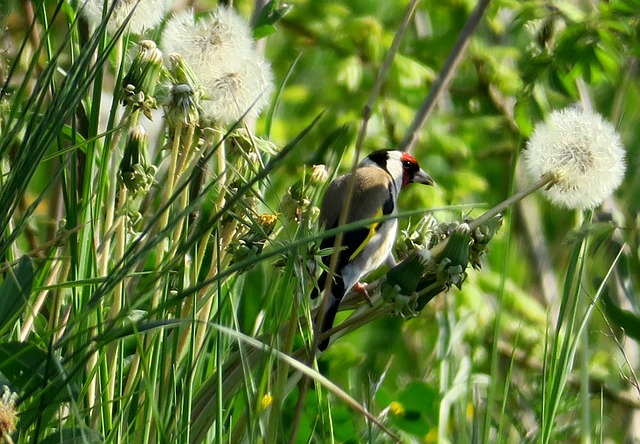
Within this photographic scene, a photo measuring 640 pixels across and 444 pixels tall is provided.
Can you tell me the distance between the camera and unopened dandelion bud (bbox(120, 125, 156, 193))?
1.62m

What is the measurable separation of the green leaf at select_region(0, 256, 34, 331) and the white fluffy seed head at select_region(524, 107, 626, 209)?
881mm

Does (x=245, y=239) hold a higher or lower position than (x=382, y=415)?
higher

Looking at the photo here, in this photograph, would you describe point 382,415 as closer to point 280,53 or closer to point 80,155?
point 80,155

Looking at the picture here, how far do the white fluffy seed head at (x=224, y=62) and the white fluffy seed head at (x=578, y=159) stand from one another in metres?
0.52

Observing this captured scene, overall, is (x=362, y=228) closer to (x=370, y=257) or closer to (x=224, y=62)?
(x=370, y=257)

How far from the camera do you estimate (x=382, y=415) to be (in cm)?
199

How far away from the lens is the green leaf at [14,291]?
1516mm

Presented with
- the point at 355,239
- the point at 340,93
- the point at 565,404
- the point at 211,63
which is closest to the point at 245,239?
the point at 211,63

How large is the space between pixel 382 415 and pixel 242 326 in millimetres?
447

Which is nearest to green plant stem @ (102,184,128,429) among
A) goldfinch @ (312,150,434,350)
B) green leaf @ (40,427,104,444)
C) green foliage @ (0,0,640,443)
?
green foliage @ (0,0,640,443)

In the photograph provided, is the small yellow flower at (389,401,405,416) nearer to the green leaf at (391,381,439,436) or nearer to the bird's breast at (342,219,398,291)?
the green leaf at (391,381,439,436)

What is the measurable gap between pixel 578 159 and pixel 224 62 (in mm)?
658

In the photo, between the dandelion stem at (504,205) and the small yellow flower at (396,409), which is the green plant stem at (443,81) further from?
the dandelion stem at (504,205)

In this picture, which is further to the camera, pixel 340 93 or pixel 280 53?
pixel 280 53
